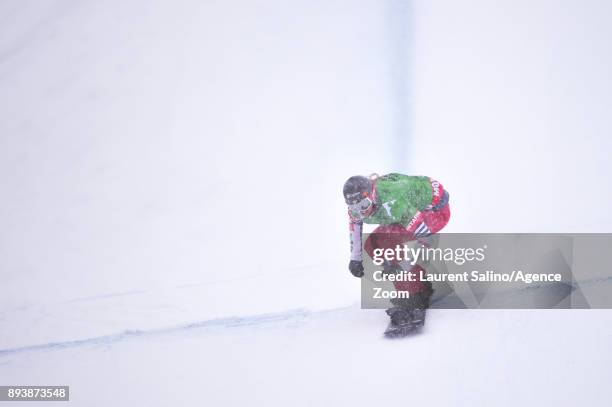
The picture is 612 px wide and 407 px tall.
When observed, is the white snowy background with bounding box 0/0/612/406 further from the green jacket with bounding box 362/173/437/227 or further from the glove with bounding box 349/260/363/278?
the green jacket with bounding box 362/173/437/227

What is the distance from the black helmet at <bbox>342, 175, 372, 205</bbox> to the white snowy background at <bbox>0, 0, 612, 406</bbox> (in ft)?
2.95

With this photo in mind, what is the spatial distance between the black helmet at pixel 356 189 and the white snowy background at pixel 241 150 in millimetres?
898

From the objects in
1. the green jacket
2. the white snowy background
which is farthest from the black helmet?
the white snowy background

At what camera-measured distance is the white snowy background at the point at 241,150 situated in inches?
149

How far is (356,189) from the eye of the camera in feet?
8.40

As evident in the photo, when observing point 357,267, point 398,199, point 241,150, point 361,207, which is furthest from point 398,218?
point 241,150

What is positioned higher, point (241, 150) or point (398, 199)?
point (241, 150)

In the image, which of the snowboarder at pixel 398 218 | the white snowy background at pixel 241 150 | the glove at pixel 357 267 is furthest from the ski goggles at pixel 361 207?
the white snowy background at pixel 241 150

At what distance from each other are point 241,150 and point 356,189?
2674 millimetres

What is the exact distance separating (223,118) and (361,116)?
1357 millimetres

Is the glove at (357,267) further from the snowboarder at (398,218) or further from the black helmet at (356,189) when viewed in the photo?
the black helmet at (356,189)

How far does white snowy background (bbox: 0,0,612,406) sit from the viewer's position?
3.79 metres

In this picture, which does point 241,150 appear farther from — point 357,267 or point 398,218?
point 398,218

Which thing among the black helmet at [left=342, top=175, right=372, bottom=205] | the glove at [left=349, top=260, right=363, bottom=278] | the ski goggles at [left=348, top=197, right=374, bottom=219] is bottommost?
the glove at [left=349, top=260, right=363, bottom=278]
